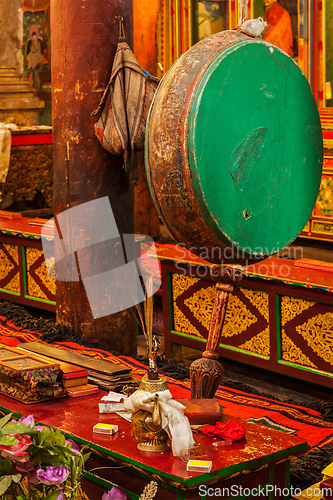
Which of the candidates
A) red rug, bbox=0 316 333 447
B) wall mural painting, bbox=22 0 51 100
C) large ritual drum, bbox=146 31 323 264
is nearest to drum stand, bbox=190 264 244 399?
large ritual drum, bbox=146 31 323 264

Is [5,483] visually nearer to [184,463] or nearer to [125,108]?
[184,463]

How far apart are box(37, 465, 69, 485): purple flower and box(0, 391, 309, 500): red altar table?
1.82 ft

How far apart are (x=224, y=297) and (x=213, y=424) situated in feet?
1.51

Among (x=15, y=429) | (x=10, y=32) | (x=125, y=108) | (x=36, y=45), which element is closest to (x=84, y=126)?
(x=125, y=108)

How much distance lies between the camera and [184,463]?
2.12 meters

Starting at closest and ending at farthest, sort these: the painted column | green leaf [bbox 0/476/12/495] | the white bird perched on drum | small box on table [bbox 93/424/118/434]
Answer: green leaf [bbox 0/476/12/495], the white bird perched on drum, small box on table [bbox 93/424/118/434], the painted column

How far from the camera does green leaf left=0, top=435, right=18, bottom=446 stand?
1447mm

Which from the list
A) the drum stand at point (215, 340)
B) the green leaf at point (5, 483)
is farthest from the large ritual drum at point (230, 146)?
the green leaf at point (5, 483)

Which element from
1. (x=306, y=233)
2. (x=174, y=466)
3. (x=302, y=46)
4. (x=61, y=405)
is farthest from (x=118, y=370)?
(x=302, y=46)

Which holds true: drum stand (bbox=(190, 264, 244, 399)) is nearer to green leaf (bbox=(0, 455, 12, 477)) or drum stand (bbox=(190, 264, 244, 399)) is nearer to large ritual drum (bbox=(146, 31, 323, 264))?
large ritual drum (bbox=(146, 31, 323, 264))

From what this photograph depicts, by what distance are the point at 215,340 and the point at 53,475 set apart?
1138 millimetres

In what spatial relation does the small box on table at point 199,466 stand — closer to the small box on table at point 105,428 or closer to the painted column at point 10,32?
the small box on table at point 105,428

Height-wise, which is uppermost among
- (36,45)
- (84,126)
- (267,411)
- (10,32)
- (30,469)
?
(36,45)

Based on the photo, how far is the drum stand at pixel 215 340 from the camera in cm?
247
